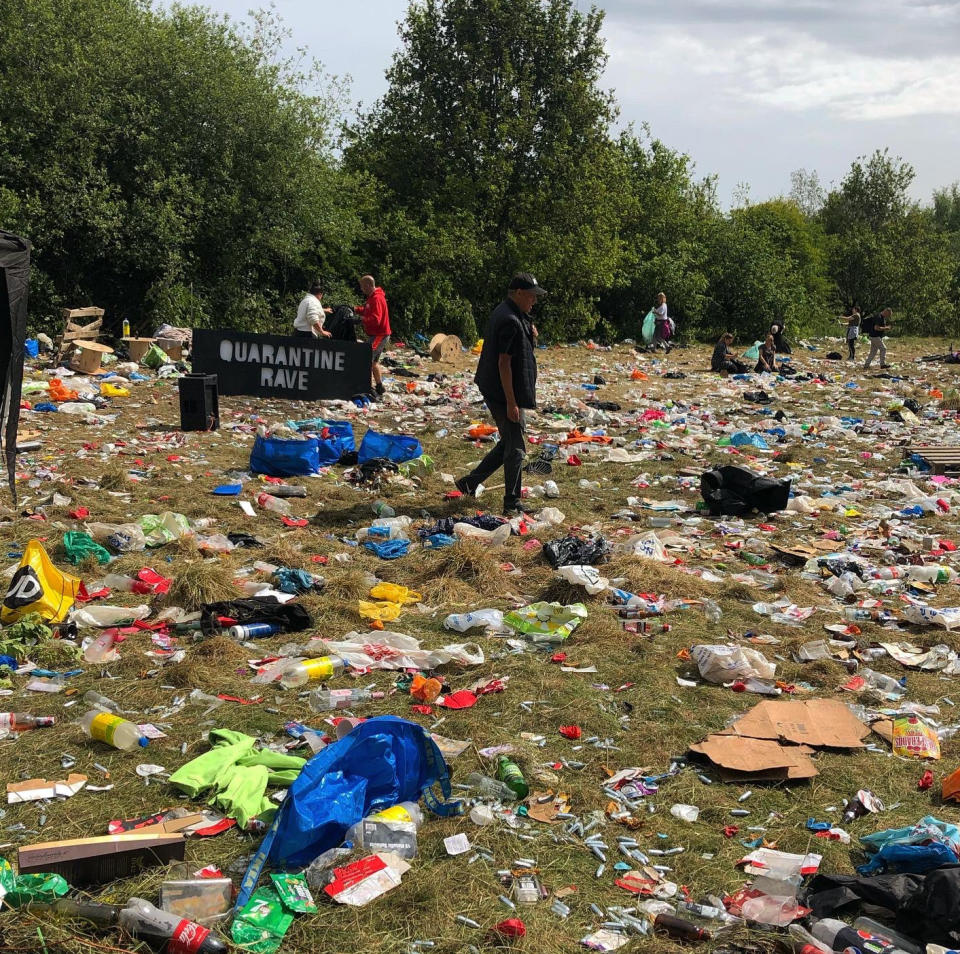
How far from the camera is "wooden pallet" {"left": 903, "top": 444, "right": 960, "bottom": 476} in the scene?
30.8ft

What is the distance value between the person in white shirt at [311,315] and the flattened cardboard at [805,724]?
9.35 metres

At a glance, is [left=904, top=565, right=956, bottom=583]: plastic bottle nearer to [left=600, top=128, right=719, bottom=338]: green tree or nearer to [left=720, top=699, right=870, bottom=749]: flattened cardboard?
[left=720, top=699, right=870, bottom=749]: flattened cardboard

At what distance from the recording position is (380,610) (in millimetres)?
5324

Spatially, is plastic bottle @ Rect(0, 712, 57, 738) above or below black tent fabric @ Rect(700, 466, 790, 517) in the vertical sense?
below

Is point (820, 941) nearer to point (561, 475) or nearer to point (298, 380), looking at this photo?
point (561, 475)

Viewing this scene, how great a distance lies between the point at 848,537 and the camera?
7129 millimetres

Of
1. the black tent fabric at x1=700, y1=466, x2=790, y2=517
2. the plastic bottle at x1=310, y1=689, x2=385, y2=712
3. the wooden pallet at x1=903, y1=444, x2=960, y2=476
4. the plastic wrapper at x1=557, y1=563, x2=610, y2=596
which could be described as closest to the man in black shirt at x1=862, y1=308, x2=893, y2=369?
the wooden pallet at x1=903, y1=444, x2=960, y2=476

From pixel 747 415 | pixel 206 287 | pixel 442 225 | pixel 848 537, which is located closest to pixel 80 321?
pixel 206 287

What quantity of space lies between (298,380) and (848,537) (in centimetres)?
728

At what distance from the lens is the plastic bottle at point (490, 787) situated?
11.2 ft

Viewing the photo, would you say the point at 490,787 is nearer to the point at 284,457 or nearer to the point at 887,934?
the point at 887,934

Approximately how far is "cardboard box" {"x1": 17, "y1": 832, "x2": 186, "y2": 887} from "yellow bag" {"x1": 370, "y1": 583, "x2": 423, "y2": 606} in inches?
105

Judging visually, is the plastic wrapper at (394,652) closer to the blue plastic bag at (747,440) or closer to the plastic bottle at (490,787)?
the plastic bottle at (490,787)

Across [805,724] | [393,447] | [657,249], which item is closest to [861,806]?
[805,724]
